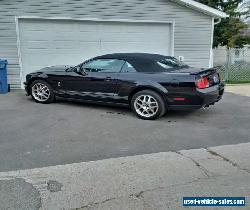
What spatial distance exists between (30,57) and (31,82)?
2524 millimetres

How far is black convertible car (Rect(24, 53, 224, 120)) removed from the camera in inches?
247

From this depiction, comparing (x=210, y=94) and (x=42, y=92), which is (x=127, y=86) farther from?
(x=42, y=92)

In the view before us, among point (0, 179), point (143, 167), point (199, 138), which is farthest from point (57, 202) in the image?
point (199, 138)

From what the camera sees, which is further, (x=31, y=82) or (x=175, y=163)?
(x=31, y=82)

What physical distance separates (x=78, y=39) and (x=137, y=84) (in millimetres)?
4719

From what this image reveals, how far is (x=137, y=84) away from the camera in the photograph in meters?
6.69

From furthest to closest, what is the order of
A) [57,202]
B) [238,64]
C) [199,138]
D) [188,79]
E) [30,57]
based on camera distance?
[238,64]
[30,57]
[188,79]
[199,138]
[57,202]

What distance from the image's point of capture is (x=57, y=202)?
317 centimetres

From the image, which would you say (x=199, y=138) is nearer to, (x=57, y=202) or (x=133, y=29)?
(x=57, y=202)

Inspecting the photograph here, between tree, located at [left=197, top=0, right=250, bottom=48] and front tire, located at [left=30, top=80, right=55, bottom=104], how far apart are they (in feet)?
49.6

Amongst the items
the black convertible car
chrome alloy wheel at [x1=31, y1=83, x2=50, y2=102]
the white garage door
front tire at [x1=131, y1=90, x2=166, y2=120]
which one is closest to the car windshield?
the black convertible car

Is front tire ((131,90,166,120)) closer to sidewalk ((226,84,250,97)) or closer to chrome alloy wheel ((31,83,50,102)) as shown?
chrome alloy wheel ((31,83,50,102))

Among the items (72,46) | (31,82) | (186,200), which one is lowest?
(186,200)

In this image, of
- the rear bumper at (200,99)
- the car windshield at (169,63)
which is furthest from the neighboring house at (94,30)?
the rear bumper at (200,99)
